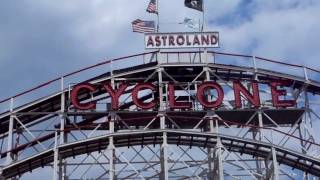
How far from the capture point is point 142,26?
48.2 metres

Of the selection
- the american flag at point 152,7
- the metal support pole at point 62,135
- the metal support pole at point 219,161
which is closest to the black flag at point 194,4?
the american flag at point 152,7

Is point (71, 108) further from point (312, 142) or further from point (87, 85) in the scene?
point (312, 142)

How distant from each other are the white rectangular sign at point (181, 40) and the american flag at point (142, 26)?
0.63 m

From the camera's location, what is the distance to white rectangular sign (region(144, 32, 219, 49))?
47500 millimetres

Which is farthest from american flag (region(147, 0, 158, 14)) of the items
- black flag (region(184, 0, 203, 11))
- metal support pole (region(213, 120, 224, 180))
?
metal support pole (region(213, 120, 224, 180))

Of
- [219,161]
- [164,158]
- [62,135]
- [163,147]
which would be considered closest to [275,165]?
[219,161]

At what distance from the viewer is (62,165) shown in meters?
44.7

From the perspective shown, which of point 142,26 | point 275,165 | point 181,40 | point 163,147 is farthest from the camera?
point 142,26

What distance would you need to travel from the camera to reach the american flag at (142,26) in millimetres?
47906

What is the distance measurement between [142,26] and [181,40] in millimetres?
2814

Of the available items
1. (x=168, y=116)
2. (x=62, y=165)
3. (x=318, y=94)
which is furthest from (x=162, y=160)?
(x=318, y=94)

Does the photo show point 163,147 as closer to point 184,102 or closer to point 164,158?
point 164,158

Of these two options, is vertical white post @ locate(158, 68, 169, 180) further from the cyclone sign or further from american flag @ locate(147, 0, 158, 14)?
american flag @ locate(147, 0, 158, 14)

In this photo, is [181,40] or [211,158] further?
[181,40]
